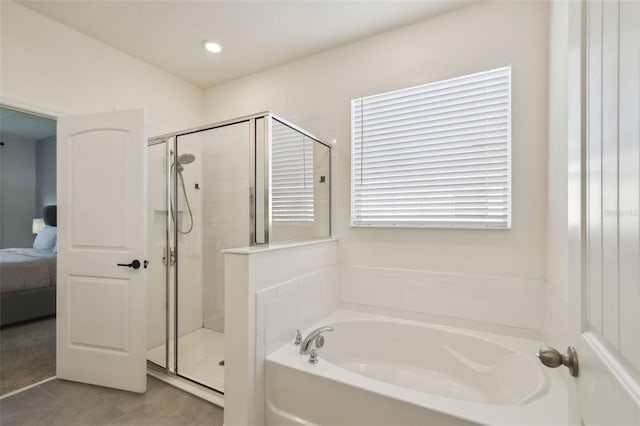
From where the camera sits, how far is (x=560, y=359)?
0.69 metres

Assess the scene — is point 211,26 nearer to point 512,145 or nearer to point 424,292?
point 512,145

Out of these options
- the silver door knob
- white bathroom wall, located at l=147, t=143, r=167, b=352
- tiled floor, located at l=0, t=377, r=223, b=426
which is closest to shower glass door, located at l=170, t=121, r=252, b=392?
white bathroom wall, located at l=147, t=143, r=167, b=352

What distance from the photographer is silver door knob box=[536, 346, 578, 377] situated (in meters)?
0.67

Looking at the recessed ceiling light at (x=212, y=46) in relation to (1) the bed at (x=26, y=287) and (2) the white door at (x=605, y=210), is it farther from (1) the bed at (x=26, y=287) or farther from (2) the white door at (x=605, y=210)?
(1) the bed at (x=26, y=287)

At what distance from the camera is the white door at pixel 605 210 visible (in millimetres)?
442

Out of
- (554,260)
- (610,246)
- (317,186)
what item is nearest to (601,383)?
(610,246)

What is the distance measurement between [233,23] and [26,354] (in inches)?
129

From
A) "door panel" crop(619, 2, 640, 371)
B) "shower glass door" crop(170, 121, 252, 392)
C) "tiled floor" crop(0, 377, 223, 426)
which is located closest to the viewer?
"door panel" crop(619, 2, 640, 371)

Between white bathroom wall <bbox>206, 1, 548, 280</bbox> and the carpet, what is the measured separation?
249cm

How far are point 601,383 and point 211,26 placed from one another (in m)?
2.85

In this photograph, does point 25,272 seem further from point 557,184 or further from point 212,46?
point 557,184

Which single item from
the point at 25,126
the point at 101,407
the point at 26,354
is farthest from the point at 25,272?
the point at 25,126

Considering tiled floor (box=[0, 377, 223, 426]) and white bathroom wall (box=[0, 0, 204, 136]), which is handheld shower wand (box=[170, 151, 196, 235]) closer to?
white bathroom wall (box=[0, 0, 204, 136])

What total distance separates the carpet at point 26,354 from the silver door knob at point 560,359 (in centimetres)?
304
